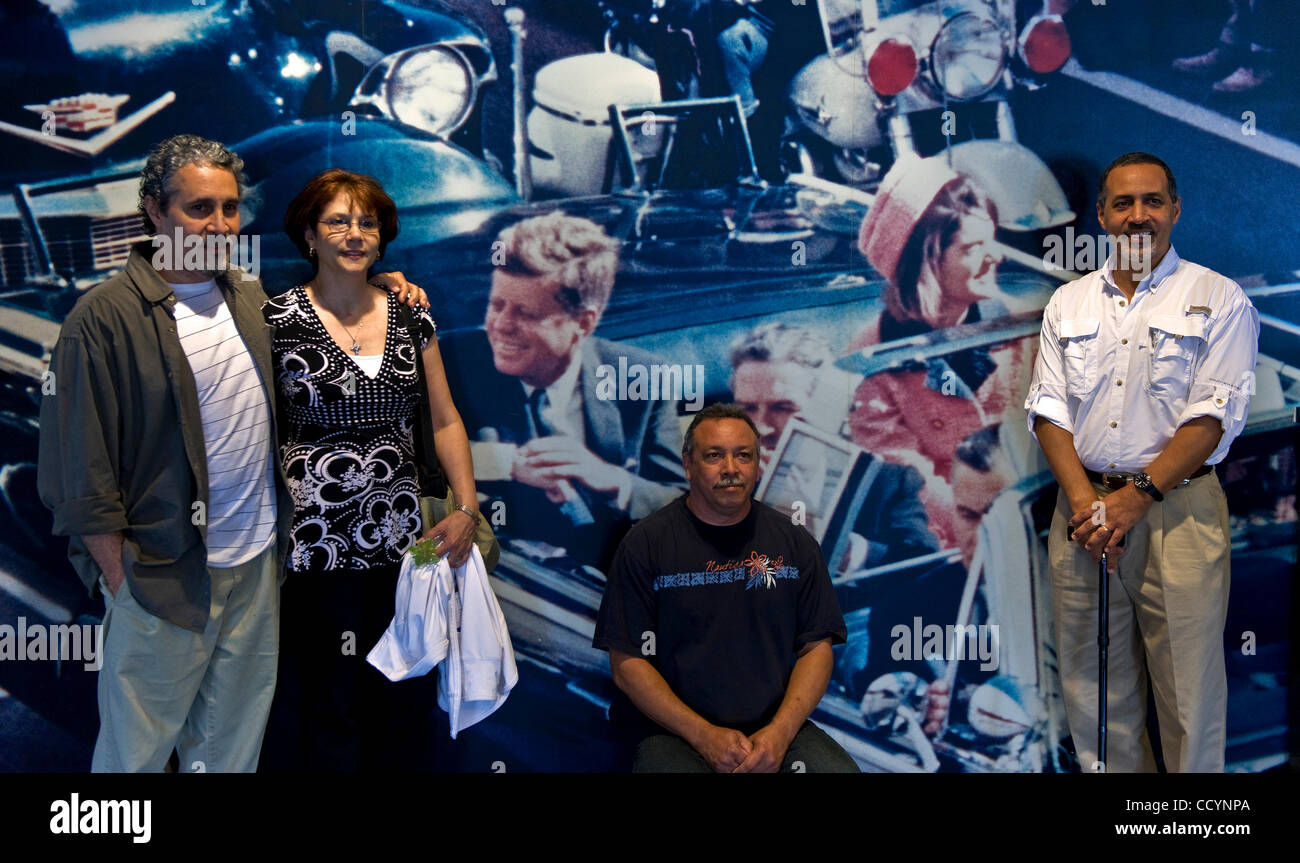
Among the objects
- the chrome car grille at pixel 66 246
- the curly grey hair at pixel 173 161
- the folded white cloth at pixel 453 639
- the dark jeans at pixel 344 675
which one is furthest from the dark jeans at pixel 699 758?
the chrome car grille at pixel 66 246

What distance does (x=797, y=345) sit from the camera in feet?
12.3

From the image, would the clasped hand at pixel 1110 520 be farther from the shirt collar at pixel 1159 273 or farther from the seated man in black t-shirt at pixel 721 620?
the seated man in black t-shirt at pixel 721 620

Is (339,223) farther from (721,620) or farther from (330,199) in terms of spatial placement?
(721,620)

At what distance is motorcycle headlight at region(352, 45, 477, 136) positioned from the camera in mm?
3631

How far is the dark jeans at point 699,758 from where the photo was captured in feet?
10.3

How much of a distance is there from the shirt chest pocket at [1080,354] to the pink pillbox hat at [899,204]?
607 millimetres

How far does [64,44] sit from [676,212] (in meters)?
2.02

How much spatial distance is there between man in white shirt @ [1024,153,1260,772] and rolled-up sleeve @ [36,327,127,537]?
2712 mm

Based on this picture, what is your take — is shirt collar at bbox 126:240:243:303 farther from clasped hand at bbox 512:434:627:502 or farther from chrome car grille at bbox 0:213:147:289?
clasped hand at bbox 512:434:627:502

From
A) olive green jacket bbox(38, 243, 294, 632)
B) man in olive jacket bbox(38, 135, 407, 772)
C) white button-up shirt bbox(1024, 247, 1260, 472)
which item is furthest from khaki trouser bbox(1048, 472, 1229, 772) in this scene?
olive green jacket bbox(38, 243, 294, 632)

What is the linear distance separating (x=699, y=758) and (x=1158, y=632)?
58.3 inches

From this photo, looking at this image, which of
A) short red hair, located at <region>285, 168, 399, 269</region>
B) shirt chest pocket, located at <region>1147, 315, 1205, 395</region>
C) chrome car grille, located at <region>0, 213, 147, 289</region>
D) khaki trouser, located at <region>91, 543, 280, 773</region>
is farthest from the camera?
chrome car grille, located at <region>0, 213, 147, 289</region>
